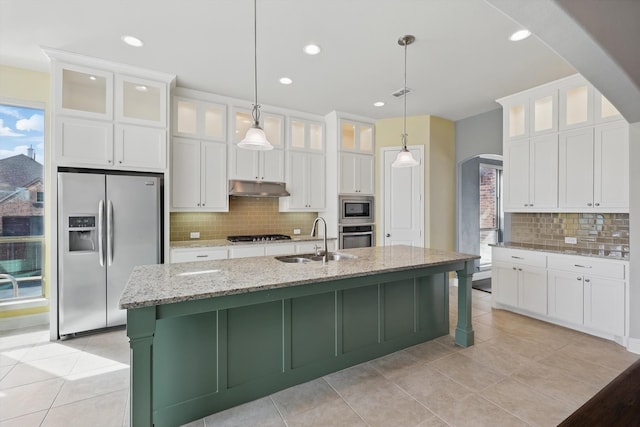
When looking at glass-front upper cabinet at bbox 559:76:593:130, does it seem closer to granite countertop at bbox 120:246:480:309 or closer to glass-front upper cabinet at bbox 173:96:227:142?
granite countertop at bbox 120:246:480:309

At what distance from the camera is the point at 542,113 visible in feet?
12.1

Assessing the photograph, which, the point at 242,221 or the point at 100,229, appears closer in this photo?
the point at 100,229

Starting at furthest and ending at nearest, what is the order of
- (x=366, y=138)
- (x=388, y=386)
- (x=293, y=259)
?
1. (x=366, y=138)
2. (x=293, y=259)
3. (x=388, y=386)

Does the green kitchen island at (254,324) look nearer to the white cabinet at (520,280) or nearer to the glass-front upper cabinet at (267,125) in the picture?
the white cabinet at (520,280)

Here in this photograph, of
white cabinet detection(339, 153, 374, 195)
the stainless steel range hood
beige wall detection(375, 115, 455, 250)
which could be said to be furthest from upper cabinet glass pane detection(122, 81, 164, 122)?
beige wall detection(375, 115, 455, 250)

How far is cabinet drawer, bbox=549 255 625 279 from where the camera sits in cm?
284

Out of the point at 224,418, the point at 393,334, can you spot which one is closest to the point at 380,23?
the point at 393,334

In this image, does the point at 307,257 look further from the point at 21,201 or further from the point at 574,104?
the point at 574,104

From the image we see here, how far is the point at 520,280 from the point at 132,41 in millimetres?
4954

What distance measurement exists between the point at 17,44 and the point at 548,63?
530cm

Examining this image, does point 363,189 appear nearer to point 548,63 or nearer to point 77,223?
point 548,63

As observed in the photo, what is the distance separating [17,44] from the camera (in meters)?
2.80

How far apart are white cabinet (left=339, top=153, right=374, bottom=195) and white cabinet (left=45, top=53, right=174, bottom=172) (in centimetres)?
259

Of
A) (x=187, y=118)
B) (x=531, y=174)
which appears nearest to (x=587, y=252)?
(x=531, y=174)
